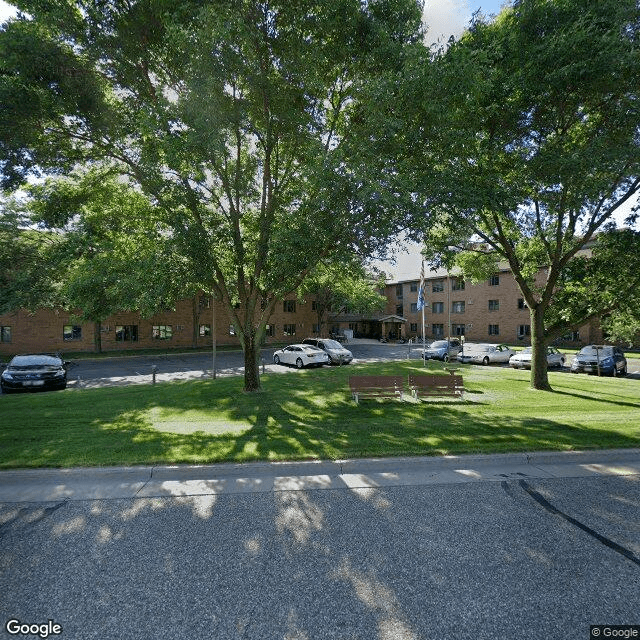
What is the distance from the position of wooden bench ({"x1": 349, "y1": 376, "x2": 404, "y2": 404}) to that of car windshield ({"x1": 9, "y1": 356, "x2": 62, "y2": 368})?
534 inches

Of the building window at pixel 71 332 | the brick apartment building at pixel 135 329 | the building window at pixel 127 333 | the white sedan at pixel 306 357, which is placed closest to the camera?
the white sedan at pixel 306 357

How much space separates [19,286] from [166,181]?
15401 millimetres

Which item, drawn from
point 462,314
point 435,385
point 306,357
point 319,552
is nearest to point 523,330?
point 462,314

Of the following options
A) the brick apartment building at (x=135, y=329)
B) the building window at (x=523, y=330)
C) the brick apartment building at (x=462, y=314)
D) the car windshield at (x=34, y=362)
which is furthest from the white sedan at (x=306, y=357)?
the building window at (x=523, y=330)

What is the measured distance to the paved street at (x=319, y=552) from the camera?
11.1 ft

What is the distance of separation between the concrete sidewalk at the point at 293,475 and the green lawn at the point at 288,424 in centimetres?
28

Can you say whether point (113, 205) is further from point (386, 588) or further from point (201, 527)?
point (386, 588)

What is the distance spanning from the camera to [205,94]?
945cm

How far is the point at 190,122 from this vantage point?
9742 millimetres

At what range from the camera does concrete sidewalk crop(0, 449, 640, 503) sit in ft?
19.9

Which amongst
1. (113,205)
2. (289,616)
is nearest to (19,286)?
(113,205)

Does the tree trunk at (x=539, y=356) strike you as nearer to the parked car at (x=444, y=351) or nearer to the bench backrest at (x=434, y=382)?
the bench backrest at (x=434, y=382)

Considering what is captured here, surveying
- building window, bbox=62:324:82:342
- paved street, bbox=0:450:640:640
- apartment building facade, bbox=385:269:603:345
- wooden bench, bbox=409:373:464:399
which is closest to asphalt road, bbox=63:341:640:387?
building window, bbox=62:324:82:342

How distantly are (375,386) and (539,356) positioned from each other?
7.96 m
